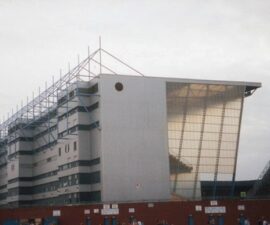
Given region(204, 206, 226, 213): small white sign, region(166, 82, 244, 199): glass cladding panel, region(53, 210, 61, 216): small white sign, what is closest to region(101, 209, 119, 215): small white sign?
region(53, 210, 61, 216): small white sign

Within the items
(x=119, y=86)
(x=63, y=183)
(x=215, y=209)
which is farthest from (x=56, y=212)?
(x=63, y=183)

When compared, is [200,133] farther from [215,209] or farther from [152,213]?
[152,213]

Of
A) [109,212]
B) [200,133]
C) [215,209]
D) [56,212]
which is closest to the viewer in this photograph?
[56,212]

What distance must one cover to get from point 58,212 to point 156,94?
35.4m

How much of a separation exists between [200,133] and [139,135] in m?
14.7

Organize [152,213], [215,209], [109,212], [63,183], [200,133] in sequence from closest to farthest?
[109,212] → [152,213] → [215,209] → [63,183] → [200,133]

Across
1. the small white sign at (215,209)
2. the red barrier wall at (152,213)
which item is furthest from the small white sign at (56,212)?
the small white sign at (215,209)

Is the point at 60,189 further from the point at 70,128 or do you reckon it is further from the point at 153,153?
the point at 153,153

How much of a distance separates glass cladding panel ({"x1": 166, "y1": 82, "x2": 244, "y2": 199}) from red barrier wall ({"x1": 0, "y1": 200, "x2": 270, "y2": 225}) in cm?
2596

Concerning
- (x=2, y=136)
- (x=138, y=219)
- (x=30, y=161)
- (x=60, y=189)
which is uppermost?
(x=2, y=136)

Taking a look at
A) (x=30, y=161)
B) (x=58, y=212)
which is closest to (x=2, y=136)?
(x=30, y=161)

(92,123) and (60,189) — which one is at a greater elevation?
(92,123)

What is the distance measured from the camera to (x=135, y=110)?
305ft

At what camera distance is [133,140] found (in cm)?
9188
